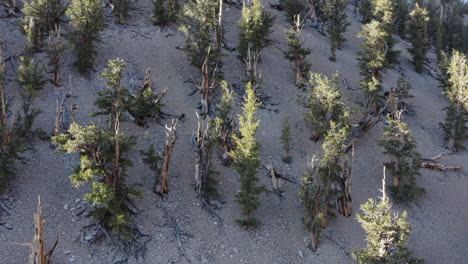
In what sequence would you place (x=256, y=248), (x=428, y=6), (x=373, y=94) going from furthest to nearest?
(x=428, y=6) → (x=373, y=94) → (x=256, y=248)

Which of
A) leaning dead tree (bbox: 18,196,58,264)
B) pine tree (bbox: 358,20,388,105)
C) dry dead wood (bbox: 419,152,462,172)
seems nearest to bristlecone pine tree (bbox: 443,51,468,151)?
dry dead wood (bbox: 419,152,462,172)

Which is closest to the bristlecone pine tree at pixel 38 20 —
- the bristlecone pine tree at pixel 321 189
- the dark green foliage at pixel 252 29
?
the dark green foliage at pixel 252 29

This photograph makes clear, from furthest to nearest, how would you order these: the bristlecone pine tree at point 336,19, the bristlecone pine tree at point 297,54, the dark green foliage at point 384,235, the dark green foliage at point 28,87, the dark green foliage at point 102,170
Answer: the bristlecone pine tree at point 336,19
the bristlecone pine tree at point 297,54
the dark green foliage at point 28,87
the dark green foliage at point 102,170
the dark green foliage at point 384,235

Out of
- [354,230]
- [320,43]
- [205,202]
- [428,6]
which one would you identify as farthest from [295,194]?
[428,6]

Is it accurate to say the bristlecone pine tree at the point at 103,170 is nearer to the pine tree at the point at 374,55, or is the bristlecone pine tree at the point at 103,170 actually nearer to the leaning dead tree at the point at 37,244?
the leaning dead tree at the point at 37,244

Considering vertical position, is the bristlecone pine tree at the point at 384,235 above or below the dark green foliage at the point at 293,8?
below

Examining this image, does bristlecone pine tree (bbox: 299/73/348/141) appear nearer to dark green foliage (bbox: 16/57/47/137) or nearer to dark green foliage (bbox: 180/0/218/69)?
dark green foliage (bbox: 180/0/218/69)

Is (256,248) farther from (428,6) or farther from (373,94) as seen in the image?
(428,6)
